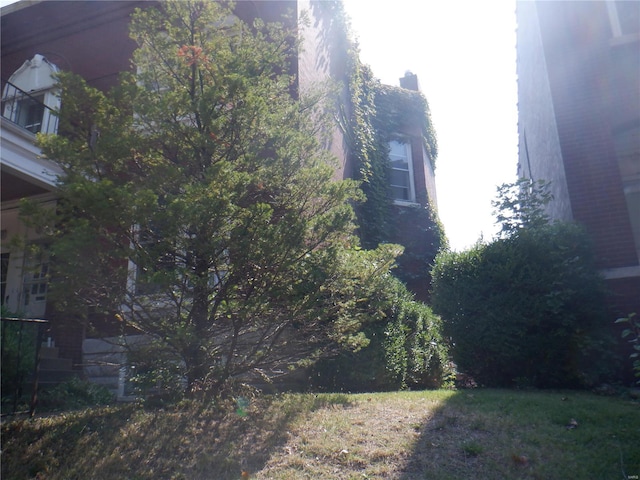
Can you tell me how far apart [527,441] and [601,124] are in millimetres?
6651

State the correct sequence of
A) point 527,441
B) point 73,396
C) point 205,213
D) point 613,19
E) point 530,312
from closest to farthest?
point 527,441, point 205,213, point 530,312, point 73,396, point 613,19

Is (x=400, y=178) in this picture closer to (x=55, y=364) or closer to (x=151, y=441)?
(x=55, y=364)

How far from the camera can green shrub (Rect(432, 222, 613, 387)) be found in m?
7.36

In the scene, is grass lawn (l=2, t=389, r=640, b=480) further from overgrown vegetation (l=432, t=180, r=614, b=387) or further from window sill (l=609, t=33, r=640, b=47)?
window sill (l=609, t=33, r=640, b=47)

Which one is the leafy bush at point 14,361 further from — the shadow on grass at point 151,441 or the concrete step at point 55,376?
the shadow on grass at point 151,441

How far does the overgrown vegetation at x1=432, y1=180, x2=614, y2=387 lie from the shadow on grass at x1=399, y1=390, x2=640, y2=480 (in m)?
1.39

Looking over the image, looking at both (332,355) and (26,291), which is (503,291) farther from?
(26,291)

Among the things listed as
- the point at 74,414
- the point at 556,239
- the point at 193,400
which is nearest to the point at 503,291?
the point at 556,239

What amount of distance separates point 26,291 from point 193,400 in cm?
710

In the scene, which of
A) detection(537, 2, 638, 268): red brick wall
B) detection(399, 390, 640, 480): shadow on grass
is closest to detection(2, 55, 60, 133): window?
detection(537, 2, 638, 268): red brick wall

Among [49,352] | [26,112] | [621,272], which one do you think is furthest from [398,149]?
[49,352]

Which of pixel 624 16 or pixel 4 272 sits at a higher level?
pixel 624 16

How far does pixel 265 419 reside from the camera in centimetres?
549

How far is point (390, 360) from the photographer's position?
7926mm
